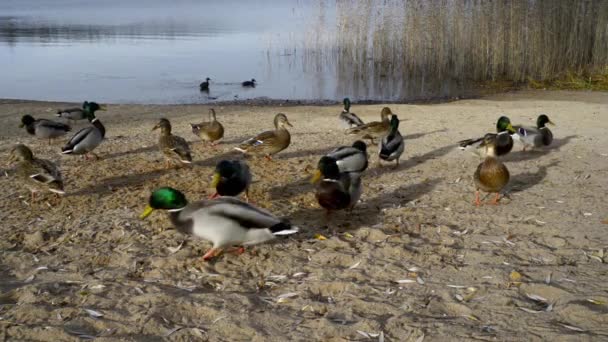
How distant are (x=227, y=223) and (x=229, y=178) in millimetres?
1161

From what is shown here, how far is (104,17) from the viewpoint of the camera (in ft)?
128

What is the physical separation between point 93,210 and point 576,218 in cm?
442

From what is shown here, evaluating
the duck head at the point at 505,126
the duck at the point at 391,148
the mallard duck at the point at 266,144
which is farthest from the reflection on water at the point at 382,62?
the duck at the point at 391,148

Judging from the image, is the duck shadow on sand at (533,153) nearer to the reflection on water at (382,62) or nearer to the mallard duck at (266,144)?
the mallard duck at (266,144)

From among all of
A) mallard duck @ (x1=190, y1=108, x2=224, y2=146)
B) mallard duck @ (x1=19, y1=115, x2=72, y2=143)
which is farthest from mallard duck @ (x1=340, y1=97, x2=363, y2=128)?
mallard duck @ (x1=19, y1=115, x2=72, y2=143)

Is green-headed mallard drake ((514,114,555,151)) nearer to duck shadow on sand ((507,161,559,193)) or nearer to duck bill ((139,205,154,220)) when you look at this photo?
duck shadow on sand ((507,161,559,193))

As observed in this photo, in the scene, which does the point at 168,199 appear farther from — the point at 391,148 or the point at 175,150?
the point at 391,148

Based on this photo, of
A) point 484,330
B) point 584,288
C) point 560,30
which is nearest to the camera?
point 484,330

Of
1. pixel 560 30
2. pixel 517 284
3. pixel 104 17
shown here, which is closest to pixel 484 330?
pixel 517 284

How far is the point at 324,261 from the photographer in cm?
452

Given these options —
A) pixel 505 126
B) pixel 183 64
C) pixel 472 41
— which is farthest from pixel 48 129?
pixel 183 64

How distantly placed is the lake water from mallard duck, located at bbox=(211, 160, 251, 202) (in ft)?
33.6

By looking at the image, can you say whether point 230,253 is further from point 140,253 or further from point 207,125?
point 207,125

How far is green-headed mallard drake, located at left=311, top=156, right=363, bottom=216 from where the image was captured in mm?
5289
